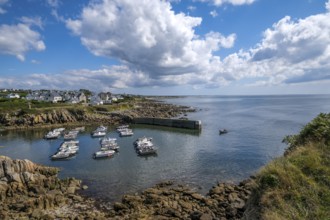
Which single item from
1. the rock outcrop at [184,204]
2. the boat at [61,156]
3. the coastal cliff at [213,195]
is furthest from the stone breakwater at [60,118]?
the rock outcrop at [184,204]

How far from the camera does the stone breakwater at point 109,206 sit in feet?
65.4

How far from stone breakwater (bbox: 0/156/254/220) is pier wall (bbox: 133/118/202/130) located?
40137 millimetres

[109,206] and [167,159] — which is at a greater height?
[167,159]

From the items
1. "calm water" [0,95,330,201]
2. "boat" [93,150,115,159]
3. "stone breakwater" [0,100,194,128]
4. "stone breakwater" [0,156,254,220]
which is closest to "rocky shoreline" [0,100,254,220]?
"stone breakwater" [0,156,254,220]

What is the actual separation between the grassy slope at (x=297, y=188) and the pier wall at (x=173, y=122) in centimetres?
5222

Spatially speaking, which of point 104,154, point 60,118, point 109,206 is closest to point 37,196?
point 109,206

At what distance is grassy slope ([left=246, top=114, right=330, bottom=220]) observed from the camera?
9281 millimetres

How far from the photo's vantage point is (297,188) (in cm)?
1078

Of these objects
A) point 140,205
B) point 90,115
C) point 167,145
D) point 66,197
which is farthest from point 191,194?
point 90,115

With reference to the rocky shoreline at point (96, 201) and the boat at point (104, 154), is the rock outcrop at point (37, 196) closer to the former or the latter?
the rocky shoreline at point (96, 201)

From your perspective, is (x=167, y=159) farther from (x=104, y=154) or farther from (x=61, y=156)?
(x=61, y=156)

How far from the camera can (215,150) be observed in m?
42.2

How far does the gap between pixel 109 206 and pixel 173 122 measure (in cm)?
5047

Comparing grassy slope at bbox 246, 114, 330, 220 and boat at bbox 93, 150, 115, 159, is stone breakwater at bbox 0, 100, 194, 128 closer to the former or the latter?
boat at bbox 93, 150, 115, 159
